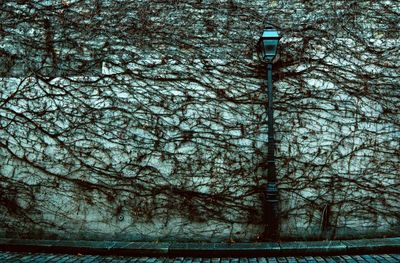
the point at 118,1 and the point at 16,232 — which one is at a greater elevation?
the point at 118,1

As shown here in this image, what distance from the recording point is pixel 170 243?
215 inches

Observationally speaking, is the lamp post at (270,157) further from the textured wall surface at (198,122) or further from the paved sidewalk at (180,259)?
the paved sidewalk at (180,259)

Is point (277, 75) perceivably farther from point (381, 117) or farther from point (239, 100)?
point (381, 117)

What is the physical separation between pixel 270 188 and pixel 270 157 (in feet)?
1.60

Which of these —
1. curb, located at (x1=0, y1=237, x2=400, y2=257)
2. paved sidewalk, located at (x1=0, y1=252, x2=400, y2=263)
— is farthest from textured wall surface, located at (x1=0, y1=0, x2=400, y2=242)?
paved sidewalk, located at (x1=0, y1=252, x2=400, y2=263)

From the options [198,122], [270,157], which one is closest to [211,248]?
[270,157]

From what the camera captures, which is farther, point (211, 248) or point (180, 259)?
point (211, 248)

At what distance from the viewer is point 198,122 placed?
5902 mm

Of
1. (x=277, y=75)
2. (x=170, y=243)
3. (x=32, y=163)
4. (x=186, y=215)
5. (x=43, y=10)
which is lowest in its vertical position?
(x=170, y=243)

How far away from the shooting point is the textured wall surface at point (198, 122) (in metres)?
5.77

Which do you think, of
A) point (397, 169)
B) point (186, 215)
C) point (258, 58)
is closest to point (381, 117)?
point (397, 169)

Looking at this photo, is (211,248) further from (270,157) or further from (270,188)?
(270,157)

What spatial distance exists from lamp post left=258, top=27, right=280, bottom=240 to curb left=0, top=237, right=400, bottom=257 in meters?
0.31

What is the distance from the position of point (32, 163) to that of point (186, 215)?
9.24 ft
